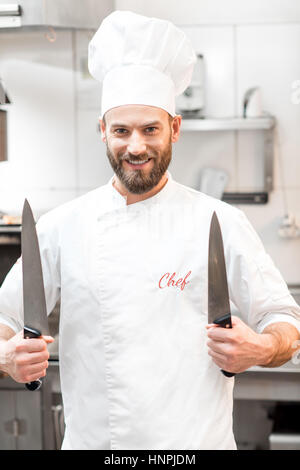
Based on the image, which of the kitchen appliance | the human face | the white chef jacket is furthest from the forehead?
the kitchen appliance

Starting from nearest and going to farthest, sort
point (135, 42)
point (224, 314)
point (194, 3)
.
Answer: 1. point (224, 314)
2. point (135, 42)
3. point (194, 3)

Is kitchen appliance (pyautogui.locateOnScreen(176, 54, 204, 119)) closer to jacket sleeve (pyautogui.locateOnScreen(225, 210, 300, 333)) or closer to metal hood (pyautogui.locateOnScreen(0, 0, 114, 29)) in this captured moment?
metal hood (pyautogui.locateOnScreen(0, 0, 114, 29))

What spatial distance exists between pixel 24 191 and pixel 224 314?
1.16 meters

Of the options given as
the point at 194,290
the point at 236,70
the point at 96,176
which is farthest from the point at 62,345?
the point at 236,70

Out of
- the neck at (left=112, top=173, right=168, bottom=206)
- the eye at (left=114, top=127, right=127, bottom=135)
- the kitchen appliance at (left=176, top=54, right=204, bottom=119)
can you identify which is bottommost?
the neck at (left=112, top=173, right=168, bottom=206)

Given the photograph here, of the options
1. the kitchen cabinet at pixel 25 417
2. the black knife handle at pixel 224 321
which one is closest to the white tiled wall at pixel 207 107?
the kitchen cabinet at pixel 25 417

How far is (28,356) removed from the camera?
705 millimetres

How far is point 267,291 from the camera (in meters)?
0.83

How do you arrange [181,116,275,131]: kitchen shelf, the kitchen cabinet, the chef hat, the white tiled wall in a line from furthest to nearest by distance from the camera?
the white tiled wall
[181,116,275,131]: kitchen shelf
the kitchen cabinet
the chef hat

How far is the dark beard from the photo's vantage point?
2.59 ft

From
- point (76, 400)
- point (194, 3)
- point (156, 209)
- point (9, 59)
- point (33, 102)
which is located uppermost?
point (194, 3)

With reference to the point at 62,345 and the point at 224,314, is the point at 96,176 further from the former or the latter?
the point at 224,314

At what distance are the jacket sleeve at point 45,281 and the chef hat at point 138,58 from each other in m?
0.20

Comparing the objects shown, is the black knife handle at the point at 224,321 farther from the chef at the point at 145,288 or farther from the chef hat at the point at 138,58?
the chef hat at the point at 138,58
